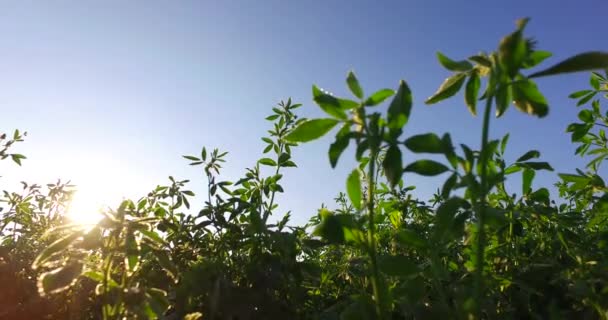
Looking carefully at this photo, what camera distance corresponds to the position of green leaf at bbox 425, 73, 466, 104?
122 cm

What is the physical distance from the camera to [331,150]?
124 cm

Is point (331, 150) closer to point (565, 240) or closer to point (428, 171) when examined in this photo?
point (428, 171)

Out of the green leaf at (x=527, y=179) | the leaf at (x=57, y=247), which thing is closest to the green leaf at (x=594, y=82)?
the green leaf at (x=527, y=179)

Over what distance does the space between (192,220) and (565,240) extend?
6.14 ft

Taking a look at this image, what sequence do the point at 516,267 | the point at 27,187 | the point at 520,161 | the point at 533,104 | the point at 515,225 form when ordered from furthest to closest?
the point at 27,187, the point at 516,267, the point at 515,225, the point at 520,161, the point at 533,104

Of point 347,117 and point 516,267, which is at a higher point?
point 347,117

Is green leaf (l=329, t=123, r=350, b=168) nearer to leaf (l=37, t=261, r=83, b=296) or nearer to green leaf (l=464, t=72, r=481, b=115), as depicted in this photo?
green leaf (l=464, t=72, r=481, b=115)

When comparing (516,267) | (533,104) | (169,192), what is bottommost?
(516,267)

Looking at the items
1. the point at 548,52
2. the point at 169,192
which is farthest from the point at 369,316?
the point at 169,192

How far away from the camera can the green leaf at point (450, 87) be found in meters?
1.22

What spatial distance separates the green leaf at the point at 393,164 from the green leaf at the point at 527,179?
0.96 metres

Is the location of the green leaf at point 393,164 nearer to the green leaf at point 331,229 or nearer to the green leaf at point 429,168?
the green leaf at point 429,168

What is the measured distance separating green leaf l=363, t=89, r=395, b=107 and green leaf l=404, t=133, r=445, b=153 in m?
0.16

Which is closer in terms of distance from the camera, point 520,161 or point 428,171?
point 428,171
